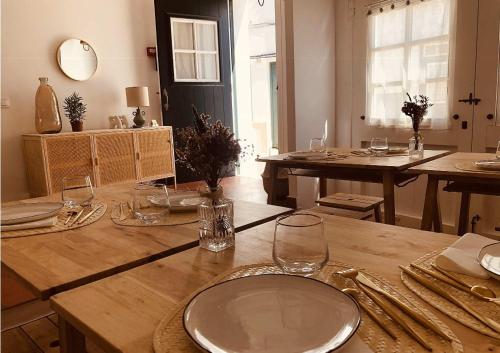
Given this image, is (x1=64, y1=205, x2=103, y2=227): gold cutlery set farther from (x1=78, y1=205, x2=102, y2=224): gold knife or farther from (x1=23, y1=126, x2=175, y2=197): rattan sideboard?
(x1=23, y1=126, x2=175, y2=197): rattan sideboard

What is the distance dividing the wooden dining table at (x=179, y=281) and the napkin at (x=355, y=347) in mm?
144

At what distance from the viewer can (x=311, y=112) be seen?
4043 millimetres

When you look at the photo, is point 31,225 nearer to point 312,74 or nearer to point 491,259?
point 491,259

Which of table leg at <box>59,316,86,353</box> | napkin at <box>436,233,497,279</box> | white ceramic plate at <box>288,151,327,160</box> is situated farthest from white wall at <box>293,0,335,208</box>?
table leg at <box>59,316,86,353</box>

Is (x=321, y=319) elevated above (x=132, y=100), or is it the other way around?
(x=132, y=100)

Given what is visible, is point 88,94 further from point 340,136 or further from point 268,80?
point 268,80

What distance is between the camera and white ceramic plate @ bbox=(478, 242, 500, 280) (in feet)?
2.57

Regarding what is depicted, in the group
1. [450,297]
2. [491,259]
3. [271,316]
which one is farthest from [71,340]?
[491,259]

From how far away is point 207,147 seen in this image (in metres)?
0.99

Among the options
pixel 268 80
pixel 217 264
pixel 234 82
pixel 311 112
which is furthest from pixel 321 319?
pixel 268 80

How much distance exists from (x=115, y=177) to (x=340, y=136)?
2534mm

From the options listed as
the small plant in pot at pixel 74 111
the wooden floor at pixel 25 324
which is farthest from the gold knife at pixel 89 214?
the small plant in pot at pixel 74 111

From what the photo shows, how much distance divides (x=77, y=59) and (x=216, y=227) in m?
4.43

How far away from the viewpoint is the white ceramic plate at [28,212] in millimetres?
1304
